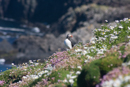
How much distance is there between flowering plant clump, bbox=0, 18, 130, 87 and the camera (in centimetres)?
665

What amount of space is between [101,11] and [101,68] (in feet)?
186

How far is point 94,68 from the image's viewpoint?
7918 millimetres

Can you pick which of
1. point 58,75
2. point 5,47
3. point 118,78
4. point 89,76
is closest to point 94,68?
point 89,76

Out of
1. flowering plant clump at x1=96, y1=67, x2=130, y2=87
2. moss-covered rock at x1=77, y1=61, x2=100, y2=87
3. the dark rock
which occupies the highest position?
the dark rock

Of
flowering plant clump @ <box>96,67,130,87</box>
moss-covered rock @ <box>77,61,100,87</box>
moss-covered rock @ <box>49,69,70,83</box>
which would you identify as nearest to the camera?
flowering plant clump @ <box>96,67,130,87</box>

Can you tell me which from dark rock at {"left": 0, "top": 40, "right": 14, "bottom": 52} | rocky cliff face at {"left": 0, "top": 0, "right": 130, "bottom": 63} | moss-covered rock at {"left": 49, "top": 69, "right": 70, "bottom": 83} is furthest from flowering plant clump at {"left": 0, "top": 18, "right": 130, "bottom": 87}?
dark rock at {"left": 0, "top": 40, "right": 14, "bottom": 52}

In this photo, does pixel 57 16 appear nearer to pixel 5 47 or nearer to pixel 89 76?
pixel 5 47

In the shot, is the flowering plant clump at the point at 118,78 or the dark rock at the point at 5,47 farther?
the dark rock at the point at 5,47

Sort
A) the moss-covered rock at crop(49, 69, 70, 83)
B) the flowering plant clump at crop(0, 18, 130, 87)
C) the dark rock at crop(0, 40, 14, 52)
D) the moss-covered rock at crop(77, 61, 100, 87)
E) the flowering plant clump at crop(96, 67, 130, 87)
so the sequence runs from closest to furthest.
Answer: the flowering plant clump at crop(96, 67, 130, 87)
the flowering plant clump at crop(0, 18, 130, 87)
the moss-covered rock at crop(77, 61, 100, 87)
the moss-covered rock at crop(49, 69, 70, 83)
the dark rock at crop(0, 40, 14, 52)

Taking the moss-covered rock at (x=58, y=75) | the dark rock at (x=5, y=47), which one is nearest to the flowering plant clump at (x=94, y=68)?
the moss-covered rock at (x=58, y=75)

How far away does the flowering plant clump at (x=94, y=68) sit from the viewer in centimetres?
665

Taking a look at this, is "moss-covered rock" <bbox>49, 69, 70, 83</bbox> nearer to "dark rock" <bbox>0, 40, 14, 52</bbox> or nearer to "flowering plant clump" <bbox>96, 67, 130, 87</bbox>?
A: "flowering plant clump" <bbox>96, 67, 130, 87</bbox>

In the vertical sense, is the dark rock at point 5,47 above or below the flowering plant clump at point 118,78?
above

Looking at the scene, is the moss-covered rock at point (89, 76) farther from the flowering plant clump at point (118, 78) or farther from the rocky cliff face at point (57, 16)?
the rocky cliff face at point (57, 16)
